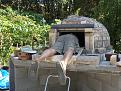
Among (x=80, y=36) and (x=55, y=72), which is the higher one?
(x=80, y=36)

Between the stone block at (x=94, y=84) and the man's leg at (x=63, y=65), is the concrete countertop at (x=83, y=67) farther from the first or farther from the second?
the stone block at (x=94, y=84)

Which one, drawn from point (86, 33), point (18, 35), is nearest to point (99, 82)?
point (86, 33)

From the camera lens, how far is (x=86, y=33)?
5129 mm

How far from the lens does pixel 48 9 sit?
496 inches

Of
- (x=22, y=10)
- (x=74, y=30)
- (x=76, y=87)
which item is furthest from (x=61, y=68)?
(x=22, y=10)

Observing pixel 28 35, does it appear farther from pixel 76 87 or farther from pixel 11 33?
pixel 76 87

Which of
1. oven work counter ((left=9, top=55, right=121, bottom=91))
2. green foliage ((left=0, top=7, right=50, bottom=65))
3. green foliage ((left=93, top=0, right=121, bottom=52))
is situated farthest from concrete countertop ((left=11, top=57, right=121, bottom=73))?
green foliage ((left=93, top=0, right=121, bottom=52))

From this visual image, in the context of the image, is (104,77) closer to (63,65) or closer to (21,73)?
(63,65)

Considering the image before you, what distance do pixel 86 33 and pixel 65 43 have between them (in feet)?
1.22

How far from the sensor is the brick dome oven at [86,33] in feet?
16.8

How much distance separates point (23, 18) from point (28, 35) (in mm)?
1067

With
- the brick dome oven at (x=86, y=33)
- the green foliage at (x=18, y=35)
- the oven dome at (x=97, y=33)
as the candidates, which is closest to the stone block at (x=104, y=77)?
the brick dome oven at (x=86, y=33)

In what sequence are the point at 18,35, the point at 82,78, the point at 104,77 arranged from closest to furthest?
1. the point at 104,77
2. the point at 82,78
3. the point at 18,35

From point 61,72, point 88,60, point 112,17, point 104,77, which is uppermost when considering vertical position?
point 112,17
